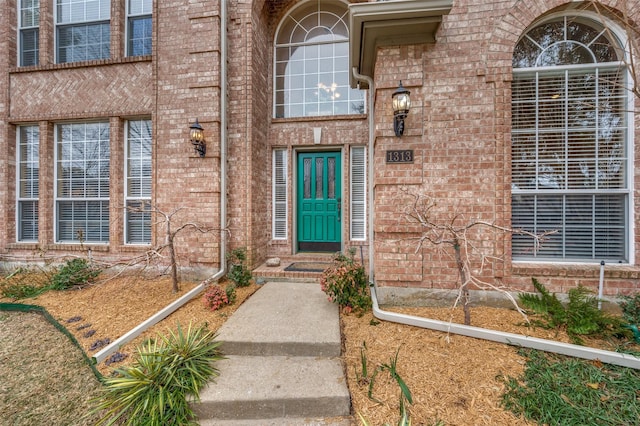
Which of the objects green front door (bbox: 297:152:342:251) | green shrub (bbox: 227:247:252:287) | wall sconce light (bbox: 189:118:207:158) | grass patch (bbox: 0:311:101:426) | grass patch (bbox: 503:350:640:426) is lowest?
grass patch (bbox: 0:311:101:426)

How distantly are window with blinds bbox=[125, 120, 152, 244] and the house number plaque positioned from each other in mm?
4353

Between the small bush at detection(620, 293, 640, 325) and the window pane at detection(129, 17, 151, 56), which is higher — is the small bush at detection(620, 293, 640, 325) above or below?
below

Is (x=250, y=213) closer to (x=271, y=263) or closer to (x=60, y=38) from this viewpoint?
(x=271, y=263)

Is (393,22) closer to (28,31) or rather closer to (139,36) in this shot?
(139,36)

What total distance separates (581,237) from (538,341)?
1.88 metres

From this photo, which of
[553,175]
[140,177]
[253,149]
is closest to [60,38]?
[140,177]

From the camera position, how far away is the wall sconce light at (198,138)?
13.6 ft

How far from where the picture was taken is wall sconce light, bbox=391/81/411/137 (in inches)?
123

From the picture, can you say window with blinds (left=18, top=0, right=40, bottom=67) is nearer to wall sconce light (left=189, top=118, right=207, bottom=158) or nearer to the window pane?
the window pane

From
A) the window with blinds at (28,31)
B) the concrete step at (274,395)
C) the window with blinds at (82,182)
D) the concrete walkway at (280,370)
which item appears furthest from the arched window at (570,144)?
the window with blinds at (28,31)

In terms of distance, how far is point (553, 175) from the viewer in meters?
3.41

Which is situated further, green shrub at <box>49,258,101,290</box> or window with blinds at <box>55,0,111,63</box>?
window with blinds at <box>55,0,111,63</box>

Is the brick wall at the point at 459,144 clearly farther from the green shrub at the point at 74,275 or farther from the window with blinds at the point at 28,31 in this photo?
the window with blinds at the point at 28,31

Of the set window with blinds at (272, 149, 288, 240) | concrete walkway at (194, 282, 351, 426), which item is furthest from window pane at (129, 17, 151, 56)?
concrete walkway at (194, 282, 351, 426)
